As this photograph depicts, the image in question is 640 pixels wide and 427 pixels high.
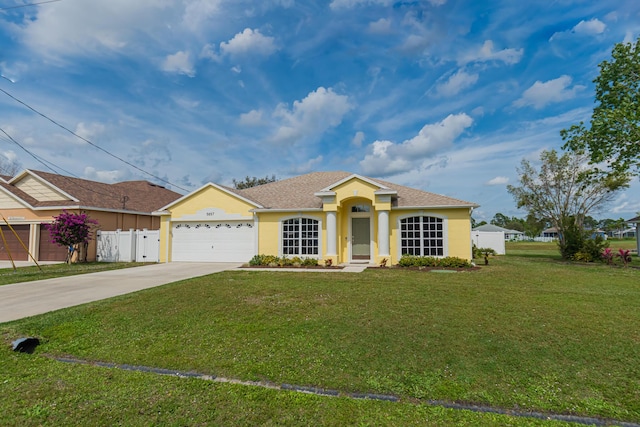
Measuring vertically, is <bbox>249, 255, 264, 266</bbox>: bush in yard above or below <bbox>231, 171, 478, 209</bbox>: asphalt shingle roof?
below

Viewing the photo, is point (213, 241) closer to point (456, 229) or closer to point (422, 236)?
point (422, 236)

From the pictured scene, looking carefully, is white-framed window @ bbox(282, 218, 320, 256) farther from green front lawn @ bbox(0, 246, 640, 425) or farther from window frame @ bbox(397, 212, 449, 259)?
green front lawn @ bbox(0, 246, 640, 425)

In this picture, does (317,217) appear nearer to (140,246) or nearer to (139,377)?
(140,246)

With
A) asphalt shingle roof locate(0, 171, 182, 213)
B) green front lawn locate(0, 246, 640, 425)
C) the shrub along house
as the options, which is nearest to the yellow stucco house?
the shrub along house

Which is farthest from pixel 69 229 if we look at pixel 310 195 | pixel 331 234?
pixel 331 234

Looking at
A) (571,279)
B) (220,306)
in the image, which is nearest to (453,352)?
(220,306)

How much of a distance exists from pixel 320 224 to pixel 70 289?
10.5 meters

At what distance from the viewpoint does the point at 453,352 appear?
502cm

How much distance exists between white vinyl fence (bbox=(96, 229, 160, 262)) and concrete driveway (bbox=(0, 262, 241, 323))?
5.32m

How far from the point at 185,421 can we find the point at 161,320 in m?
3.82

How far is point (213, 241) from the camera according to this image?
1841cm

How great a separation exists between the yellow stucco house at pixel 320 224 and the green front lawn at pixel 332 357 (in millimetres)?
7037

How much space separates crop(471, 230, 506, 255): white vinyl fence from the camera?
86.0 feet

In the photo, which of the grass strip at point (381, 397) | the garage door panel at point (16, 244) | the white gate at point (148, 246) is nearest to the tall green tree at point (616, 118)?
the grass strip at point (381, 397)
